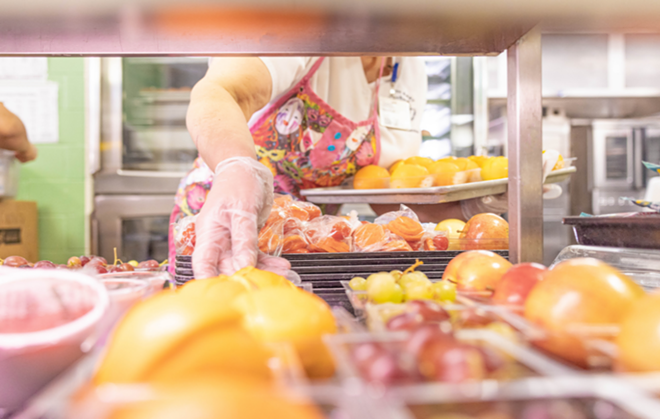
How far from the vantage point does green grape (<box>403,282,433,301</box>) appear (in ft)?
1.98

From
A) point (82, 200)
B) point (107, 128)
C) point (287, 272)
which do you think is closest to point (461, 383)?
point (287, 272)

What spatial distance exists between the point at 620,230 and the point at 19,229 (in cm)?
337

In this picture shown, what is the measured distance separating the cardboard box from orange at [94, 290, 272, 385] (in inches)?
118

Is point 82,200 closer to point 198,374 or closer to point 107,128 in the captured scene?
point 107,128

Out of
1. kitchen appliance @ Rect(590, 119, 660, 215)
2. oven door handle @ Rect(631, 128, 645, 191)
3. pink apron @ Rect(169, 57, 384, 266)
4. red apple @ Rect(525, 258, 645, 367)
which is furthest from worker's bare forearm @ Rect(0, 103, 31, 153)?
oven door handle @ Rect(631, 128, 645, 191)

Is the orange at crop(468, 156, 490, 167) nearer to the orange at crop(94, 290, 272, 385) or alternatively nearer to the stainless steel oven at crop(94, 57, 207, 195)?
the orange at crop(94, 290, 272, 385)

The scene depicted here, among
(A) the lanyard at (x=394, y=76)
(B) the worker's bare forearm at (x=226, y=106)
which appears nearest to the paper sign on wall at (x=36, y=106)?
(B) the worker's bare forearm at (x=226, y=106)

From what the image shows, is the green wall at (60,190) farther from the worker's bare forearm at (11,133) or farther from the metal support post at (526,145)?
the metal support post at (526,145)

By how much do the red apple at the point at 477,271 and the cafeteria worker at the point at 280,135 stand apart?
11.8 inches

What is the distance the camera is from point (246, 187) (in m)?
0.96

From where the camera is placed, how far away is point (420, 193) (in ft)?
4.78

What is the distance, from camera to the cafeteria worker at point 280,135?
2.95ft

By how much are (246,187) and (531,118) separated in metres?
0.58

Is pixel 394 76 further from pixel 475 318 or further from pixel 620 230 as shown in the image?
pixel 475 318
